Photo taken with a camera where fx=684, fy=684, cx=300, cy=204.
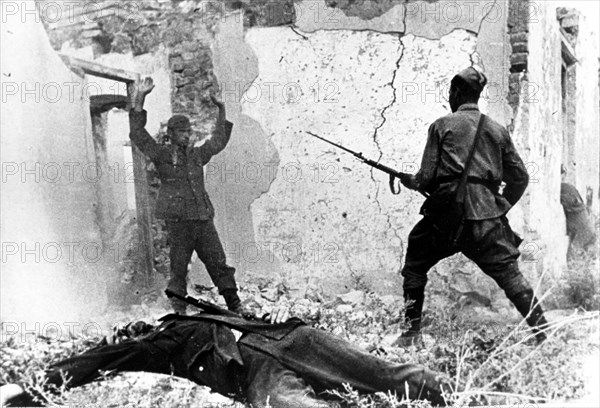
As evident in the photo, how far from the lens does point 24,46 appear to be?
4055 mm

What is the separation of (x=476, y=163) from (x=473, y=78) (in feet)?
1.47

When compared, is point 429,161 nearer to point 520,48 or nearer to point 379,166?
point 379,166

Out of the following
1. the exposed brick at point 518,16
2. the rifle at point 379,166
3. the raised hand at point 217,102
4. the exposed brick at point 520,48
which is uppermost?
the exposed brick at point 518,16

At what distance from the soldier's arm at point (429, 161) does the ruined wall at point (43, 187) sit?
1875 mm

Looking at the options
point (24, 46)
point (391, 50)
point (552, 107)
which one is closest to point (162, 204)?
point (24, 46)

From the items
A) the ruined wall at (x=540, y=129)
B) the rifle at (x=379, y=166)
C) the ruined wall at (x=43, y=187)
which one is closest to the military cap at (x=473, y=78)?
the ruined wall at (x=540, y=129)

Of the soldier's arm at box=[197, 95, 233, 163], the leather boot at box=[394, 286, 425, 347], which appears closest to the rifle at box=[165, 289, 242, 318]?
the soldier's arm at box=[197, 95, 233, 163]

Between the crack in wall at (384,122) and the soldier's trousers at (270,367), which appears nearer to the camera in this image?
the soldier's trousers at (270,367)

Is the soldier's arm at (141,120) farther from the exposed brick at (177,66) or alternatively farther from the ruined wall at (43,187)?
the ruined wall at (43,187)

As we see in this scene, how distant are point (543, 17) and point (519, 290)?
1.51 meters

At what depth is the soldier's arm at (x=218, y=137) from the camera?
150 inches

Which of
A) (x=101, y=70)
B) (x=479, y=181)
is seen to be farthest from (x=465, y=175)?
(x=101, y=70)

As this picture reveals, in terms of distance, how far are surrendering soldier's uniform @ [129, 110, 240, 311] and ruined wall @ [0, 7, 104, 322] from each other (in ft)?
1.29

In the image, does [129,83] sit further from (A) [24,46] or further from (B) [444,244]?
(B) [444,244]
